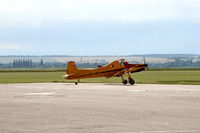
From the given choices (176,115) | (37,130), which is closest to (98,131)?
(37,130)

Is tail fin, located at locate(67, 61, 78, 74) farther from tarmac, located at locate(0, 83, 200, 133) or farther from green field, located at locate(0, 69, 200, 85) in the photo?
tarmac, located at locate(0, 83, 200, 133)

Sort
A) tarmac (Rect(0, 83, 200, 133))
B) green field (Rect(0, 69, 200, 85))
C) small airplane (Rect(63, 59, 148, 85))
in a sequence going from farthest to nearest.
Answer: green field (Rect(0, 69, 200, 85)) < small airplane (Rect(63, 59, 148, 85)) < tarmac (Rect(0, 83, 200, 133))

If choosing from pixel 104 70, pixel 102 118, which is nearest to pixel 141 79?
pixel 104 70

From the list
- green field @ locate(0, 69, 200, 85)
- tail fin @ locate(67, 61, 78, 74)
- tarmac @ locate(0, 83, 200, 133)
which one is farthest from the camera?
green field @ locate(0, 69, 200, 85)

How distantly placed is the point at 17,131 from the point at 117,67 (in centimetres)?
3403

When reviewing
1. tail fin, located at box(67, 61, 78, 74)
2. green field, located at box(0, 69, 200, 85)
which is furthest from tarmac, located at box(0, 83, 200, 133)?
green field, located at box(0, 69, 200, 85)

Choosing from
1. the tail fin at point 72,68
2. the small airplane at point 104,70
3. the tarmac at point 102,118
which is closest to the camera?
the tarmac at point 102,118

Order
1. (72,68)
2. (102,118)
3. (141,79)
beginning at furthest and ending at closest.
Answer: (141,79), (72,68), (102,118)

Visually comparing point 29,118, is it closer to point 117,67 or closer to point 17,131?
point 17,131

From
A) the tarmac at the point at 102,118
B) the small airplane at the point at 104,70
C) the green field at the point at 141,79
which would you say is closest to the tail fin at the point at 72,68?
the small airplane at the point at 104,70

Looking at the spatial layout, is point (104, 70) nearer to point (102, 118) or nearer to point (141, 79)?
point (141, 79)

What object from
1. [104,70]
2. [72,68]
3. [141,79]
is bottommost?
[141,79]

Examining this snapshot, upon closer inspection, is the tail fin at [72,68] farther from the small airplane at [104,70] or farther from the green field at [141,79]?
the green field at [141,79]

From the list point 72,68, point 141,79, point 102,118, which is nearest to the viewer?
point 102,118
